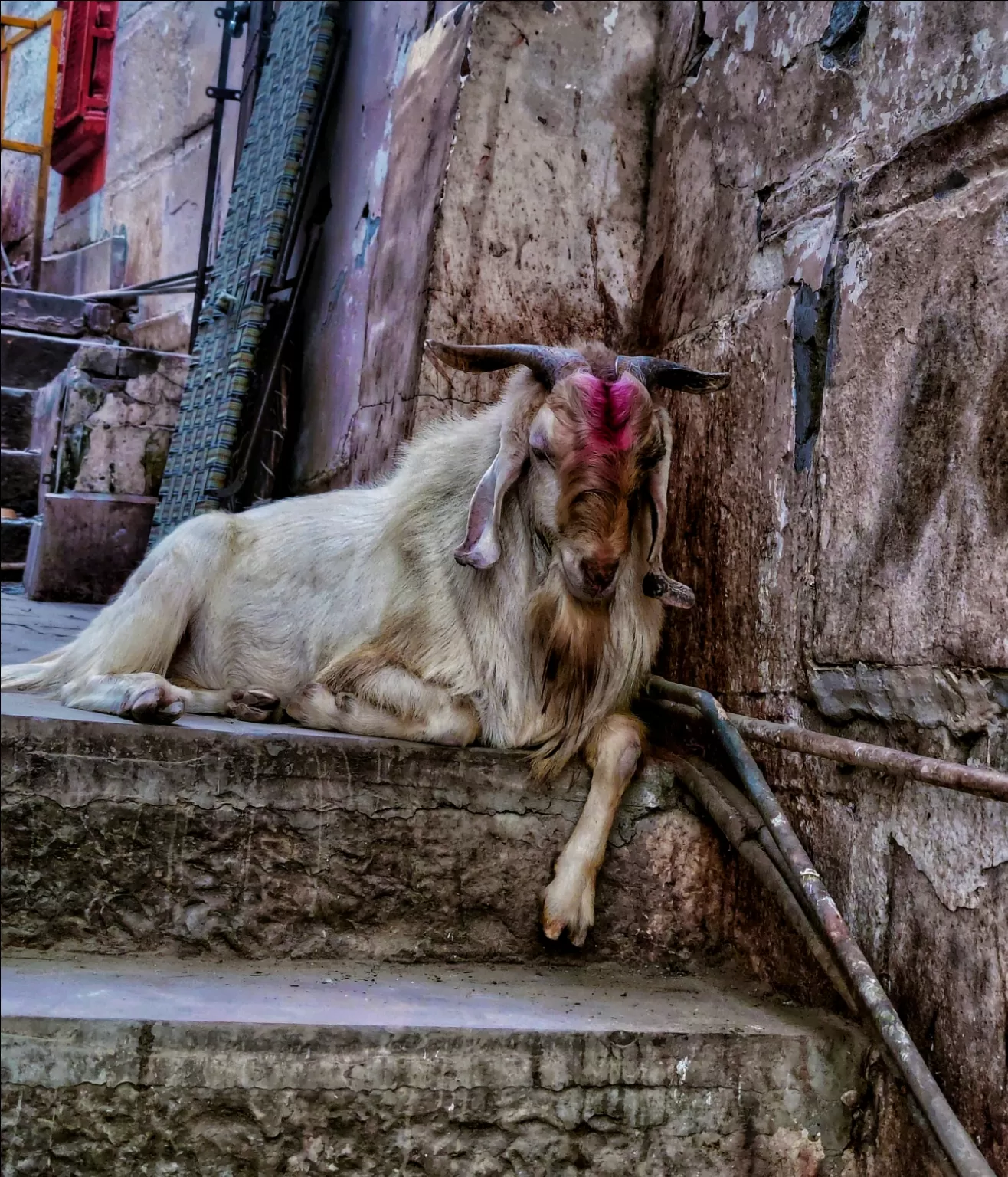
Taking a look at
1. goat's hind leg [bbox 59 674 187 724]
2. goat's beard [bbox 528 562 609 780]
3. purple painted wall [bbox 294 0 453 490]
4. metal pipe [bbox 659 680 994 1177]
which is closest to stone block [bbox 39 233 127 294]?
purple painted wall [bbox 294 0 453 490]

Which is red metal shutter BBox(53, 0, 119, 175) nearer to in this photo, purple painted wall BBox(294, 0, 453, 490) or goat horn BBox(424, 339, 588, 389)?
purple painted wall BBox(294, 0, 453, 490)

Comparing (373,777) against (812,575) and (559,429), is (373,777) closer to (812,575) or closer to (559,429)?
(559,429)

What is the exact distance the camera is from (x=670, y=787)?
3.51 m

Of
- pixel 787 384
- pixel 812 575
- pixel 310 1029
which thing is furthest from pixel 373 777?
pixel 787 384

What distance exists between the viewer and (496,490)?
11.3ft

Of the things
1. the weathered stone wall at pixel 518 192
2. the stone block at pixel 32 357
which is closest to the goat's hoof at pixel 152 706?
the weathered stone wall at pixel 518 192

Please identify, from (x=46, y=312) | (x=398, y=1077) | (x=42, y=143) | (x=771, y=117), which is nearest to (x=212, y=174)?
(x=46, y=312)

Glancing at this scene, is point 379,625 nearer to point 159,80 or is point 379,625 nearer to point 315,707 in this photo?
point 315,707

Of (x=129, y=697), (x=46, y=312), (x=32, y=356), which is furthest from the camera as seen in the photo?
(x=46, y=312)

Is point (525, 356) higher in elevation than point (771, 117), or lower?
lower

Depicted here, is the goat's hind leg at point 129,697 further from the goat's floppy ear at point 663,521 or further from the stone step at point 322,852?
the goat's floppy ear at point 663,521

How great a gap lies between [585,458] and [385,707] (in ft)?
2.94

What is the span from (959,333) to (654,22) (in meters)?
2.77

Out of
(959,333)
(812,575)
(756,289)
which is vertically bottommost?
(812,575)
